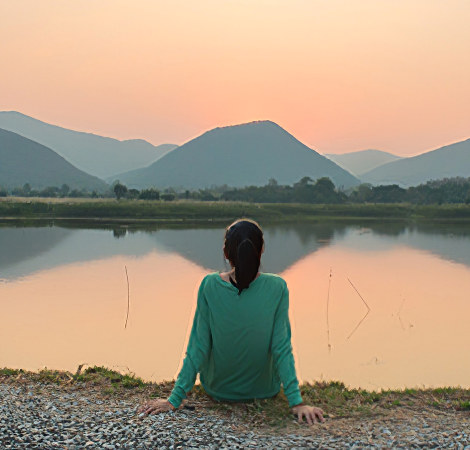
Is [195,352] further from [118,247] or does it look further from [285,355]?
[118,247]

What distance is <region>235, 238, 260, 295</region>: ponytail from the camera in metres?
3.87

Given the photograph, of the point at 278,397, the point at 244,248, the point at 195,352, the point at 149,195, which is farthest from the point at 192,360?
the point at 149,195

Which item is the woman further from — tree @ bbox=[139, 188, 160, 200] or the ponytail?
tree @ bbox=[139, 188, 160, 200]

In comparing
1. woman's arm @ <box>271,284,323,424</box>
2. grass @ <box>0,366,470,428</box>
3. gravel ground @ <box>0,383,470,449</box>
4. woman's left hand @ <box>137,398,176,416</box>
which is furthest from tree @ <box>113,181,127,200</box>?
woman's arm @ <box>271,284,323,424</box>

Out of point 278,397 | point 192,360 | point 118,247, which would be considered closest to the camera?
point 192,360

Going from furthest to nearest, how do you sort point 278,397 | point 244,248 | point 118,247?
point 118,247, point 278,397, point 244,248

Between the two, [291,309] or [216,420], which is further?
[291,309]

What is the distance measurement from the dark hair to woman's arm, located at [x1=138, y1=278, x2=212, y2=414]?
1.39 feet

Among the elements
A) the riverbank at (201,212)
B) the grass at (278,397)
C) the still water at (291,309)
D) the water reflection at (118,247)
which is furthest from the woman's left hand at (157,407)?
the riverbank at (201,212)

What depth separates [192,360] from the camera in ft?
13.9

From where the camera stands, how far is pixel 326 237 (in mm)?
31469

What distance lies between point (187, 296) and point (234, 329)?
9314mm

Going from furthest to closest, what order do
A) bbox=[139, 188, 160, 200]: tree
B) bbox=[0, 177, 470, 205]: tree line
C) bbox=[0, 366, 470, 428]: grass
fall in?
bbox=[0, 177, 470, 205]: tree line → bbox=[139, 188, 160, 200]: tree → bbox=[0, 366, 470, 428]: grass

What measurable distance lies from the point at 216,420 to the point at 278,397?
0.66 metres
